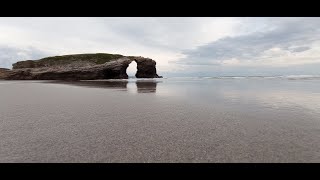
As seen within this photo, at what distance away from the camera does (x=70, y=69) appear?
1907 inches

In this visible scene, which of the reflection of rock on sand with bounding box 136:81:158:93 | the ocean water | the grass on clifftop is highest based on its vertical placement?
the grass on clifftop

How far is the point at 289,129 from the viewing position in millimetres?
4488

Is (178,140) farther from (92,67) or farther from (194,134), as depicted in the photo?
(92,67)

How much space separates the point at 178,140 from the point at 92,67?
4730 cm

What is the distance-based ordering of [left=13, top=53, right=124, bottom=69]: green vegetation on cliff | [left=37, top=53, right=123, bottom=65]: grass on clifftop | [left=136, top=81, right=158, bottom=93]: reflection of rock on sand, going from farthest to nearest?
[left=37, top=53, right=123, bottom=65]: grass on clifftop
[left=13, top=53, right=124, bottom=69]: green vegetation on cliff
[left=136, top=81, right=158, bottom=93]: reflection of rock on sand

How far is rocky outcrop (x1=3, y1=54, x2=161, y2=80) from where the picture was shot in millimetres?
47844

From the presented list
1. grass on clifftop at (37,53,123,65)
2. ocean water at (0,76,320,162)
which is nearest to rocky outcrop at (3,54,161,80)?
grass on clifftop at (37,53,123,65)

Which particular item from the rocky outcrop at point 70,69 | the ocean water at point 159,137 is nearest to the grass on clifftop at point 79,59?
the rocky outcrop at point 70,69

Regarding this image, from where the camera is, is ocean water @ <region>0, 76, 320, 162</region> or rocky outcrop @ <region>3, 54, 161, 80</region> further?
rocky outcrop @ <region>3, 54, 161, 80</region>

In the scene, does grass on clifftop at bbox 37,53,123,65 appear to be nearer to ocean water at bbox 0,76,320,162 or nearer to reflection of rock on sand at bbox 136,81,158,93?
reflection of rock on sand at bbox 136,81,158,93

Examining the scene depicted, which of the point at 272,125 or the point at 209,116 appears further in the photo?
the point at 209,116

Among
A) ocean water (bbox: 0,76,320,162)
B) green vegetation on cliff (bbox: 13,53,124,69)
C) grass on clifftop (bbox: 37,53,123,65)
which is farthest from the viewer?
grass on clifftop (bbox: 37,53,123,65)

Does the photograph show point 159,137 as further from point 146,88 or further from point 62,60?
point 62,60
